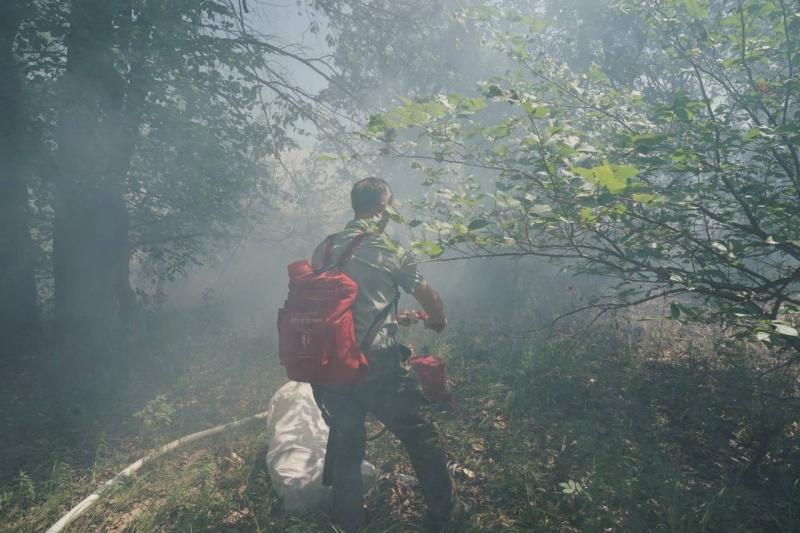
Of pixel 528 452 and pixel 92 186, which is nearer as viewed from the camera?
pixel 528 452

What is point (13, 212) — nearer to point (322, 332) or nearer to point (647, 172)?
point (322, 332)

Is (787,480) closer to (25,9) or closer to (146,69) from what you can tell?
(146,69)

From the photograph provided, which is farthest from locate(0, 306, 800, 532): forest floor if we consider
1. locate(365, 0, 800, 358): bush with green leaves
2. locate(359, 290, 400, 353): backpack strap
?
locate(359, 290, 400, 353): backpack strap

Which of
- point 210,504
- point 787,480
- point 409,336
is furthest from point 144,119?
point 787,480

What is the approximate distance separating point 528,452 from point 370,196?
261cm

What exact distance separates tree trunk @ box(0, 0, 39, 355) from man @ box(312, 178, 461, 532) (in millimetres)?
5897

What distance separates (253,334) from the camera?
9.39 m

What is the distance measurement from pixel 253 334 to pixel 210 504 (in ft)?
19.6

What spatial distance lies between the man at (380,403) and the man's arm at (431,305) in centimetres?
10

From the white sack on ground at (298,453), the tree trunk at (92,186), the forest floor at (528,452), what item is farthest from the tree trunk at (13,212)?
the white sack on ground at (298,453)

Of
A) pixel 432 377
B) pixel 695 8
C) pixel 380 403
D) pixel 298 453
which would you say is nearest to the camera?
pixel 695 8

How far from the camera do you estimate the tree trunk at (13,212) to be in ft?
19.3

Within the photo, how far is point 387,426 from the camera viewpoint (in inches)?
124

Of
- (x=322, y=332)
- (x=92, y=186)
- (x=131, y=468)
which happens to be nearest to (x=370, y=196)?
(x=322, y=332)
